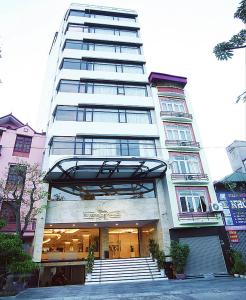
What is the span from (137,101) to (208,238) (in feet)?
50.2

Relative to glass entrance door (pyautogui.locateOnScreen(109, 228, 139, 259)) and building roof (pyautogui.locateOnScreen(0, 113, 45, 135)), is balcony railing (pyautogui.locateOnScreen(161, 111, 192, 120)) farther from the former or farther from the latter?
building roof (pyautogui.locateOnScreen(0, 113, 45, 135))

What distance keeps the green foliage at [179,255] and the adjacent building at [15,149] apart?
39.6ft

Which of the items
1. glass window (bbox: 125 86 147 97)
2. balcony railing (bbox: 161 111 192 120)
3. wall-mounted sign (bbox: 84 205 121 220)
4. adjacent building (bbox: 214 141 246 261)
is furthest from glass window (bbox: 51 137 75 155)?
adjacent building (bbox: 214 141 246 261)

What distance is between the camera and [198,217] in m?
20.1

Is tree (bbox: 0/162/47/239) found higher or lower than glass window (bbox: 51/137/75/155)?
lower

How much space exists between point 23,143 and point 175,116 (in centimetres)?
1615

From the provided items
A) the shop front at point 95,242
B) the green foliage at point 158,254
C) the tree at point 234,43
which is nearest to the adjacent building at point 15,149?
the shop front at point 95,242

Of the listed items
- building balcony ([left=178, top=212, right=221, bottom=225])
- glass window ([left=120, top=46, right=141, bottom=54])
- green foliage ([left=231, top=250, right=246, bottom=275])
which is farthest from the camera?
glass window ([left=120, top=46, right=141, bottom=54])

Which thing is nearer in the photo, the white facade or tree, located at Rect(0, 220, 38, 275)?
tree, located at Rect(0, 220, 38, 275)

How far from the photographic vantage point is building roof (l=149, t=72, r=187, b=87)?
2706 centimetres

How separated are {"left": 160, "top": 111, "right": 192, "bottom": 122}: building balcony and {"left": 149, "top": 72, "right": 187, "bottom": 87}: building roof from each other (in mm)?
4579

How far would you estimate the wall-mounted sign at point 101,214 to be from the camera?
67.4 feet

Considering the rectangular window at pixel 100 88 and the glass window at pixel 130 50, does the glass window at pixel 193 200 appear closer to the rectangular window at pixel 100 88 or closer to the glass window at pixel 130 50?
the rectangular window at pixel 100 88

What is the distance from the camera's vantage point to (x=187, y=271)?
1850 centimetres
